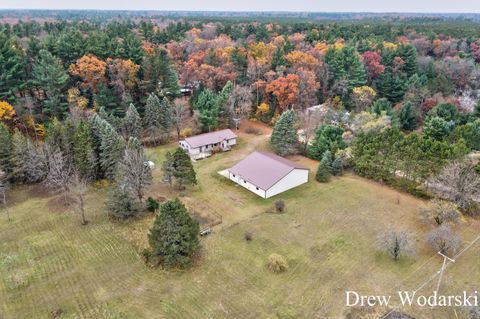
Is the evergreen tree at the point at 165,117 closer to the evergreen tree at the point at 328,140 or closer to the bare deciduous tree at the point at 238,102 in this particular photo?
the bare deciduous tree at the point at 238,102

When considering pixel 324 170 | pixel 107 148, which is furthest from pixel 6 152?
pixel 324 170

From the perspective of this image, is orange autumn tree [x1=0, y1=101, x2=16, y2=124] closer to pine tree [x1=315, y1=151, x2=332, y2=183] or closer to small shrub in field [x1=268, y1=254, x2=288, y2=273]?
small shrub in field [x1=268, y1=254, x2=288, y2=273]

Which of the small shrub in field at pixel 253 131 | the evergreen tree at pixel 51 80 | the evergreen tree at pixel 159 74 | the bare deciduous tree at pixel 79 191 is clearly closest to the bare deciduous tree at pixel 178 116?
the evergreen tree at pixel 159 74

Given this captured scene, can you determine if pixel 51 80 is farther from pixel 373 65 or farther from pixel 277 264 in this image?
pixel 373 65

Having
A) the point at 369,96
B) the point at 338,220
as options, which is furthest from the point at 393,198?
the point at 369,96

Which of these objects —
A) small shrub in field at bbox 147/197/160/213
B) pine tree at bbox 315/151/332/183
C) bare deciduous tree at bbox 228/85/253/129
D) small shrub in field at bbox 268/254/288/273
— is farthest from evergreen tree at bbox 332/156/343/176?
bare deciduous tree at bbox 228/85/253/129

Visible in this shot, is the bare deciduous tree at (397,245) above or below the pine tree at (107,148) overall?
below

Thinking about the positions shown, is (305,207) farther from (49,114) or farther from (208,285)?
(49,114)

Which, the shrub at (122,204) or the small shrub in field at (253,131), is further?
the small shrub in field at (253,131)
